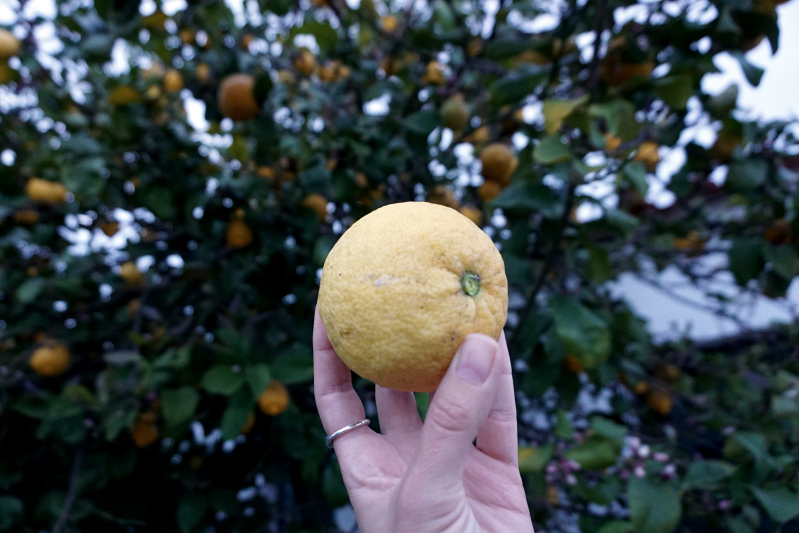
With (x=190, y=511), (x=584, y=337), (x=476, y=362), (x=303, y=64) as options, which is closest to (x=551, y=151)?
(x=584, y=337)

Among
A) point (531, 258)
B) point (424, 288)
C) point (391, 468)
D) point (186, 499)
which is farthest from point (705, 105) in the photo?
point (186, 499)

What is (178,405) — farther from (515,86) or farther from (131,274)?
(515,86)

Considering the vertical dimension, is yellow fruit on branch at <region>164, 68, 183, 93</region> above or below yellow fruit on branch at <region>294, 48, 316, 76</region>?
below

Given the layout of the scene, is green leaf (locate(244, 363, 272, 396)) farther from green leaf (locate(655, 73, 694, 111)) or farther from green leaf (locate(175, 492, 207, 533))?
green leaf (locate(655, 73, 694, 111))

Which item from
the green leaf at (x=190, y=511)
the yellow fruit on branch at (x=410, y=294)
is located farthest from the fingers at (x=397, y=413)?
the green leaf at (x=190, y=511)

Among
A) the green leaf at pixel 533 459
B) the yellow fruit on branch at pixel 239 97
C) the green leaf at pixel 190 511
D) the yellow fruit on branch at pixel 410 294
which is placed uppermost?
the yellow fruit on branch at pixel 239 97

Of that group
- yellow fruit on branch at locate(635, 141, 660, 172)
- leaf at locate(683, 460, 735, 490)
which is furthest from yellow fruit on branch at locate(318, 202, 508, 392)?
yellow fruit on branch at locate(635, 141, 660, 172)

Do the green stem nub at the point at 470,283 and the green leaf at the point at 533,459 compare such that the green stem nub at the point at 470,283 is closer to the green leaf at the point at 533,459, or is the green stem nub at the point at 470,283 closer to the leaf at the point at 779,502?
the green leaf at the point at 533,459
